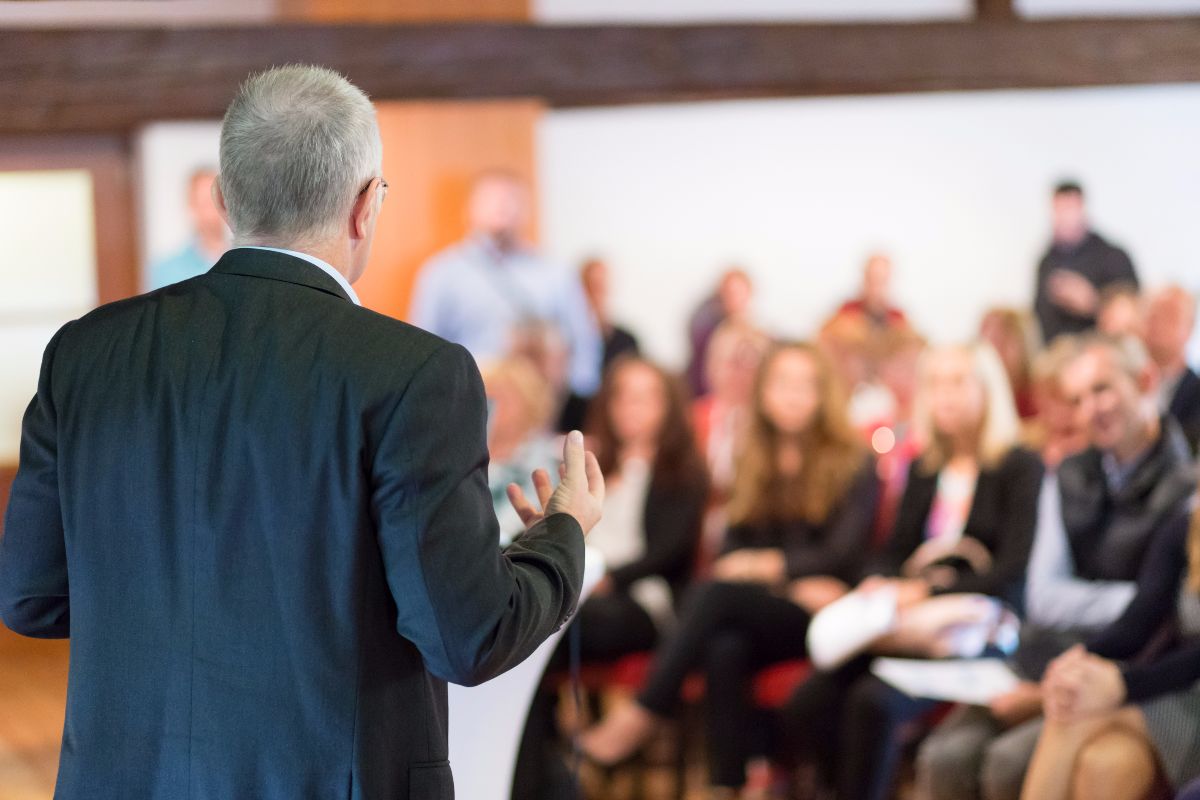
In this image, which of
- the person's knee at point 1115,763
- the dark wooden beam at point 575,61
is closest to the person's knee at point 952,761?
the person's knee at point 1115,763

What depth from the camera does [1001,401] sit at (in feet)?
11.9

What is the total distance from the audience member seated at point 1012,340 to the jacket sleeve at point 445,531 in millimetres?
4327

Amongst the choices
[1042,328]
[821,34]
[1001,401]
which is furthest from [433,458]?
[1042,328]

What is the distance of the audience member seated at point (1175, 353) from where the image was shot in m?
4.44

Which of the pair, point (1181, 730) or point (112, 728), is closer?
point (112, 728)

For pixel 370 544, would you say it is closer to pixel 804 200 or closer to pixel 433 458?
pixel 433 458

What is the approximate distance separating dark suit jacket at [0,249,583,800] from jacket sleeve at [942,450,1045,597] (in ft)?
7.84

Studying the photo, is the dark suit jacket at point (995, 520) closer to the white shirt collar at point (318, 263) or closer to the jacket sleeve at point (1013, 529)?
the jacket sleeve at point (1013, 529)

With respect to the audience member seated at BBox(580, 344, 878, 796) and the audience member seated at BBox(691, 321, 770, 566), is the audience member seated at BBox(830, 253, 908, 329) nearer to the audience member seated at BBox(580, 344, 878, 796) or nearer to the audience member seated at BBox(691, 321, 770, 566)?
the audience member seated at BBox(691, 321, 770, 566)

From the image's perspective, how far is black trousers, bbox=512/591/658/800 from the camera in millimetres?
3068

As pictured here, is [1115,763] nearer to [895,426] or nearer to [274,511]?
[895,426]

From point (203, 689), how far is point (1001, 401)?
2848mm

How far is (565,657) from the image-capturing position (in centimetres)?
351

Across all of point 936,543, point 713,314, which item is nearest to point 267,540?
→ point 936,543
